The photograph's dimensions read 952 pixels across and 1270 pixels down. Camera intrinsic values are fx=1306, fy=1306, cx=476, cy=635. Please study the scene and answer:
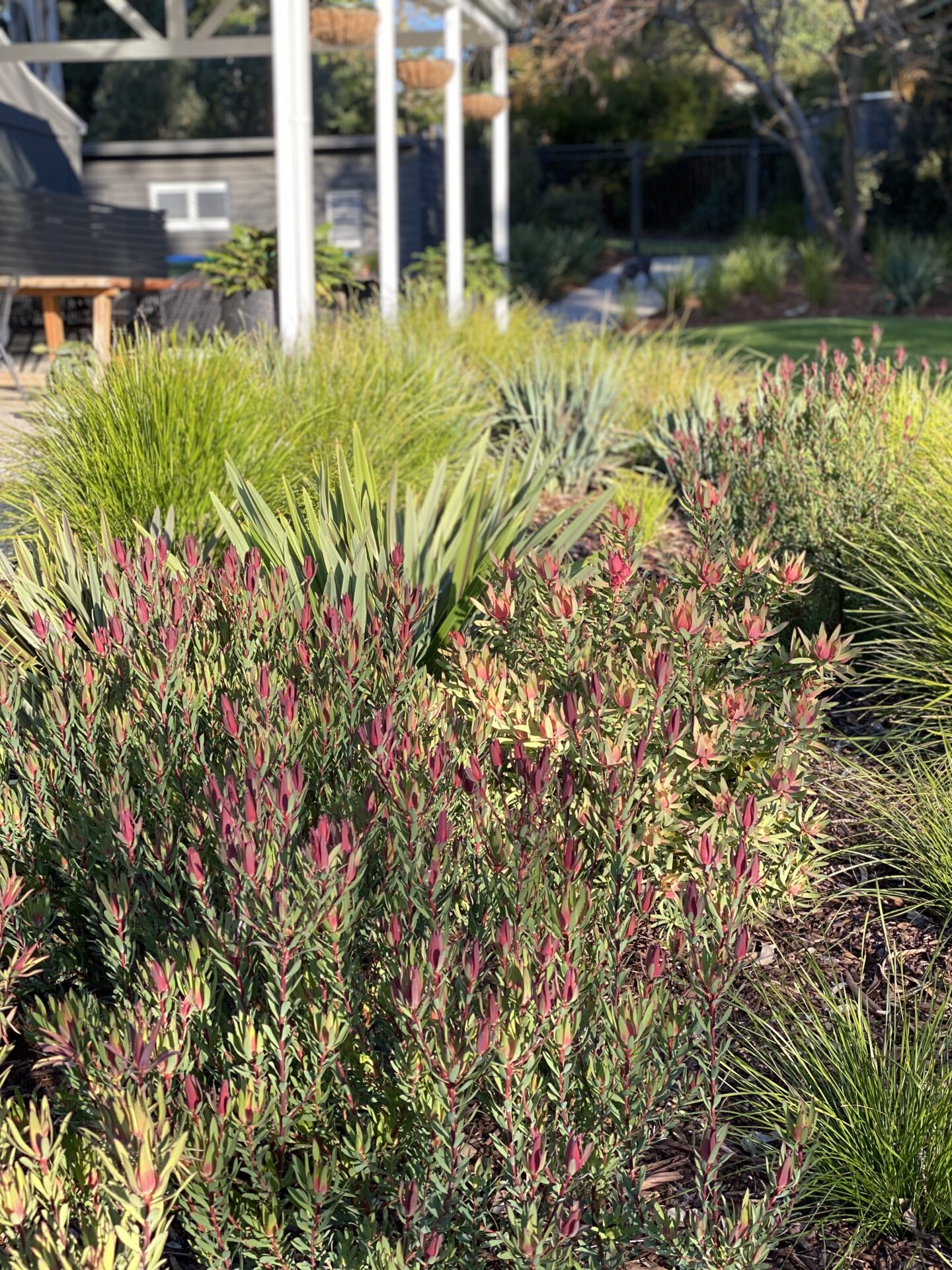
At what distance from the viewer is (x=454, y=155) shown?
12.1 m

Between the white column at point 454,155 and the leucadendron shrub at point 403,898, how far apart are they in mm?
9865

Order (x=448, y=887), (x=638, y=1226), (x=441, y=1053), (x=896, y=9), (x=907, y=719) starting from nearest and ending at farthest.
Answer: (x=441, y=1053) → (x=638, y=1226) → (x=448, y=887) → (x=907, y=719) → (x=896, y=9)

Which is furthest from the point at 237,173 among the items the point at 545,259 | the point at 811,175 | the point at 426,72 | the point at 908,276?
the point at 908,276

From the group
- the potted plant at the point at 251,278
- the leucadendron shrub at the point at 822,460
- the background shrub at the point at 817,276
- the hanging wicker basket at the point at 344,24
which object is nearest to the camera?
the leucadendron shrub at the point at 822,460

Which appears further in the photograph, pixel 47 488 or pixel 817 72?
pixel 817 72

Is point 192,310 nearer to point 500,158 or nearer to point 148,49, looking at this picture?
point 148,49

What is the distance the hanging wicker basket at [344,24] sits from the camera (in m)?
9.47

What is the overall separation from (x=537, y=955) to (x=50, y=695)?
89 centimetres

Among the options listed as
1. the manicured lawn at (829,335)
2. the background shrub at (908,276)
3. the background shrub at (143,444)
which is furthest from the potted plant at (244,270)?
the background shrub at (908,276)

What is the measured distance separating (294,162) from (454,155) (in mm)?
4367

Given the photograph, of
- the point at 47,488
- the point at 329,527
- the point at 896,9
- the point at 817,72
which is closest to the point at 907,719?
the point at 329,527

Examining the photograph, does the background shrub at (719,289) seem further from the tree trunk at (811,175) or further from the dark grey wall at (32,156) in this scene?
the dark grey wall at (32,156)

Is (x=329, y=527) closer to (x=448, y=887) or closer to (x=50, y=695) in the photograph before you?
(x=50, y=695)

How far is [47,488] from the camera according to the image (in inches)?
158
